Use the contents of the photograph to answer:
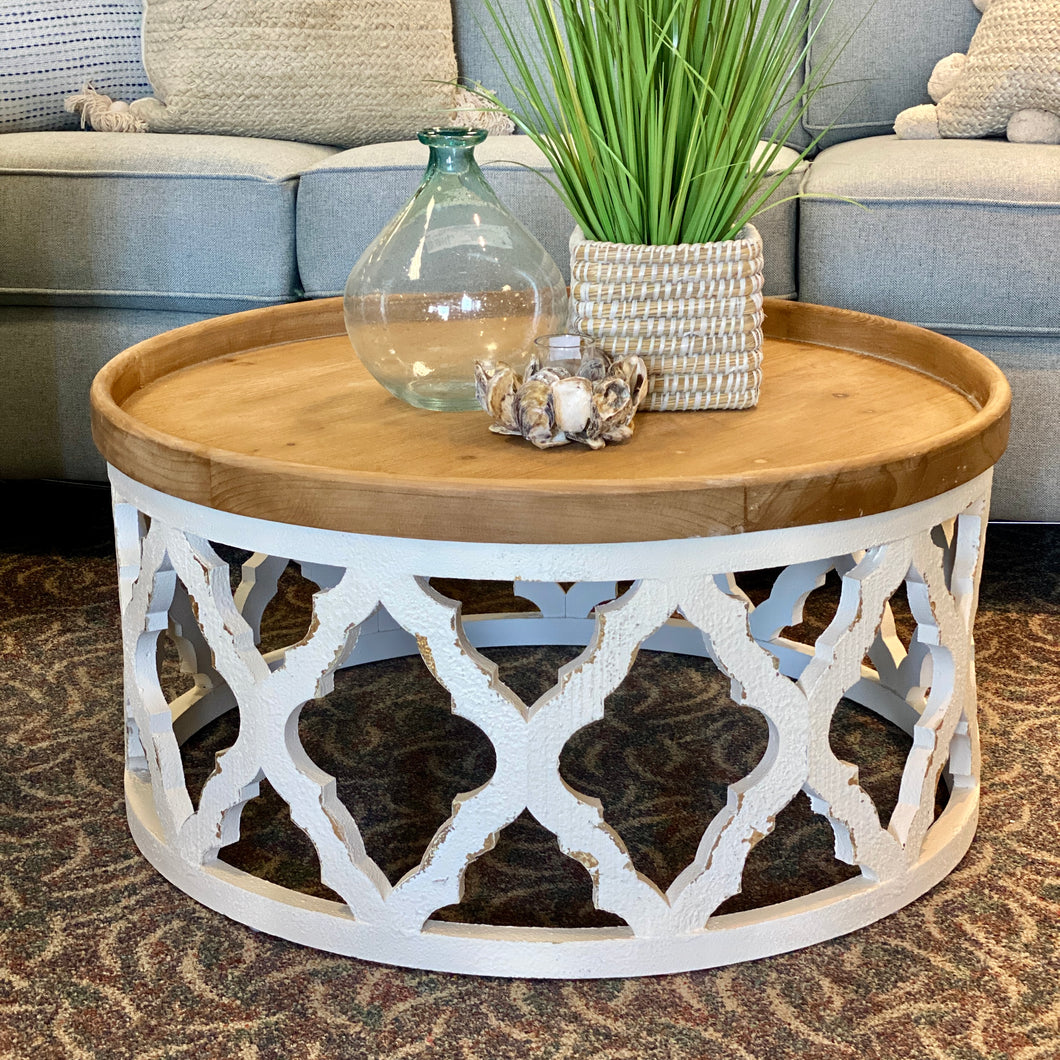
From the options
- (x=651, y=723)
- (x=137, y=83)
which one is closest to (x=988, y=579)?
(x=651, y=723)

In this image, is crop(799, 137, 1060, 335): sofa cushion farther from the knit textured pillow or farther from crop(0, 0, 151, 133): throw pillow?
crop(0, 0, 151, 133): throw pillow

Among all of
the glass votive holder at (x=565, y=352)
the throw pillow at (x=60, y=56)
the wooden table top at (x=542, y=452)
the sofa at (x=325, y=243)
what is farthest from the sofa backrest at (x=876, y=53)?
the glass votive holder at (x=565, y=352)

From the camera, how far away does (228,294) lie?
1688mm

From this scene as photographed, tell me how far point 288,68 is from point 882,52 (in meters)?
0.92

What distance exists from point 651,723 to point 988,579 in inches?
23.0

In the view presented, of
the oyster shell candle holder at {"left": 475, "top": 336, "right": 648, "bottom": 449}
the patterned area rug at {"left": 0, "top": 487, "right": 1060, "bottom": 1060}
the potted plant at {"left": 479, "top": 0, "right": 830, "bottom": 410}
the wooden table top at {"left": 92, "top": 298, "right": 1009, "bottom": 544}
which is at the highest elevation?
the potted plant at {"left": 479, "top": 0, "right": 830, "bottom": 410}

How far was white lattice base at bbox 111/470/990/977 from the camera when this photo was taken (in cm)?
88

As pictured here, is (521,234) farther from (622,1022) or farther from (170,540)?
(622,1022)

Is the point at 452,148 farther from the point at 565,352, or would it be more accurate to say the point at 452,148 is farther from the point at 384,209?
the point at 384,209

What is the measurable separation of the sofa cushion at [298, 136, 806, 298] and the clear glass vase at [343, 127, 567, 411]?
0.54 metres

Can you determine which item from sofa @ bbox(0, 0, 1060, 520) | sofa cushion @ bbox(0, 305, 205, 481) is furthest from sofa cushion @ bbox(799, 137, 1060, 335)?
sofa cushion @ bbox(0, 305, 205, 481)

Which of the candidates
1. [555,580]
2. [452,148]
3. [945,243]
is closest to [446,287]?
[452,148]

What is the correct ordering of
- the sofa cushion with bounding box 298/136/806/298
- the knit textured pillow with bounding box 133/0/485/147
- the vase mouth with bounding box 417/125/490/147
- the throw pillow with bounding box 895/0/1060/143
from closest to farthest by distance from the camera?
the vase mouth with bounding box 417/125/490/147 → the sofa cushion with bounding box 298/136/806/298 → the throw pillow with bounding box 895/0/1060/143 → the knit textured pillow with bounding box 133/0/485/147

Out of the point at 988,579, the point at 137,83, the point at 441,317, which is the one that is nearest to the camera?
the point at 441,317
